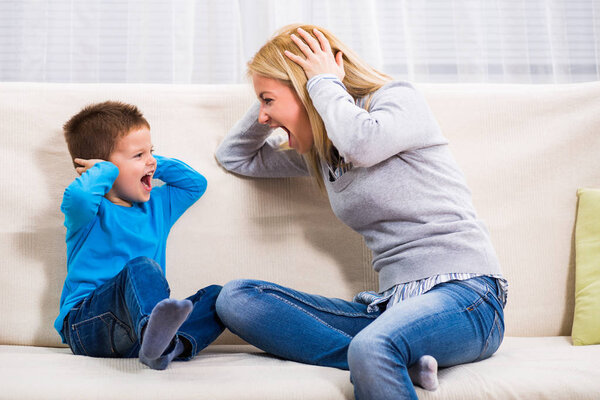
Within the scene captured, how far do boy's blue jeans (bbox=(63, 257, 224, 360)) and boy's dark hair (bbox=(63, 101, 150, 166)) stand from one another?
13.4 inches

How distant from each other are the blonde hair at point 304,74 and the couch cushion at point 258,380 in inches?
19.6

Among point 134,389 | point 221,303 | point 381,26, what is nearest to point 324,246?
point 221,303

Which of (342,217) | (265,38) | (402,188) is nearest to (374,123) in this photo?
(402,188)

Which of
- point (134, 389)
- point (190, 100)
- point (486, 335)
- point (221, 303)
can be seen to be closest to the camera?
point (134, 389)

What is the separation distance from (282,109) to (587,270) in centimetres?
85

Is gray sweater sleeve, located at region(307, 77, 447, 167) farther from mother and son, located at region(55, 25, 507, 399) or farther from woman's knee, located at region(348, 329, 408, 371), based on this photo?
woman's knee, located at region(348, 329, 408, 371)

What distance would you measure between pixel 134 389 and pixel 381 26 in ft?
5.13

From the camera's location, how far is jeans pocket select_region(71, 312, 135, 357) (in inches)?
46.0

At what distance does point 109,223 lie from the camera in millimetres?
1321

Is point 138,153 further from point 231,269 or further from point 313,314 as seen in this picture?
point 313,314

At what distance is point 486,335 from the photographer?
1.08 m

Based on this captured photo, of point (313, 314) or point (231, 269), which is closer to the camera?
point (313, 314)

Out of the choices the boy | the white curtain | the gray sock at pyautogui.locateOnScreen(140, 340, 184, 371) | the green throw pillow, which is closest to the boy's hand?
the boy

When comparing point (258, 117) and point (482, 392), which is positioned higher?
point (258, 117)
